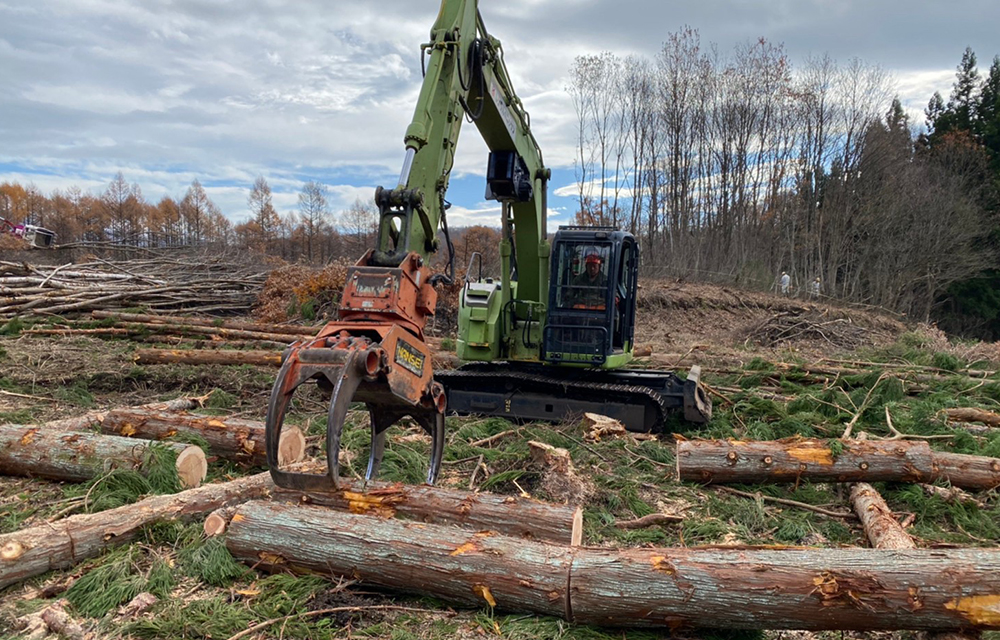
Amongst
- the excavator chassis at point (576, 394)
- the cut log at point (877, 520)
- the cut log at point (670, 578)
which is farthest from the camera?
the excavator chassis at point (576, 394)

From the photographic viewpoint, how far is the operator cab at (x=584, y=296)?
8008 mm

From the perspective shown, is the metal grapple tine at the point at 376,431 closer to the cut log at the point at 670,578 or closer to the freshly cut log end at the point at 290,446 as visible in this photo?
the cut log at the point at 670,578

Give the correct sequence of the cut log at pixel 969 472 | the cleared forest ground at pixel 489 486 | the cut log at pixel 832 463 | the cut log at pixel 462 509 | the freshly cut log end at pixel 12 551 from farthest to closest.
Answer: the cut log at pixel 969 472
the cut log at pixel 832 463
the cut log at pixel 462 509
the freshly cut log end at pixel 12 551
the cleared forest ground at pixel 489 486

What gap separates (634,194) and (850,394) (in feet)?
75.8

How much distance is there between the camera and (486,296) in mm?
8570

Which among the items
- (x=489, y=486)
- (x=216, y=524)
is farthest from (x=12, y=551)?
(x=489, y=486)

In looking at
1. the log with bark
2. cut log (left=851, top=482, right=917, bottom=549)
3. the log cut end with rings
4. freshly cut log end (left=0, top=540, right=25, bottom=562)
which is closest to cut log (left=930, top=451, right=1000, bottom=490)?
cut log (left=851, top=482, right=917, bottom=549)

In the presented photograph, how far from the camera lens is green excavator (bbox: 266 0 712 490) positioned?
382cm

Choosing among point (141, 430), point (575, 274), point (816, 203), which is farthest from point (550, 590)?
point (816, 203)

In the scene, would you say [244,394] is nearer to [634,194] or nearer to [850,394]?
[850,394]

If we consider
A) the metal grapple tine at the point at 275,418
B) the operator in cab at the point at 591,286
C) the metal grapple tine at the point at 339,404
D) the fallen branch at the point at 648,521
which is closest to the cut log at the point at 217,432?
the metal grapple tine at the point at 275,418

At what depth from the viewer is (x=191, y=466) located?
5168 millimetres

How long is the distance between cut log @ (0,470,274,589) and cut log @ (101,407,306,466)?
764mm

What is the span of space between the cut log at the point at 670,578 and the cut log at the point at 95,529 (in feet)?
3.64
